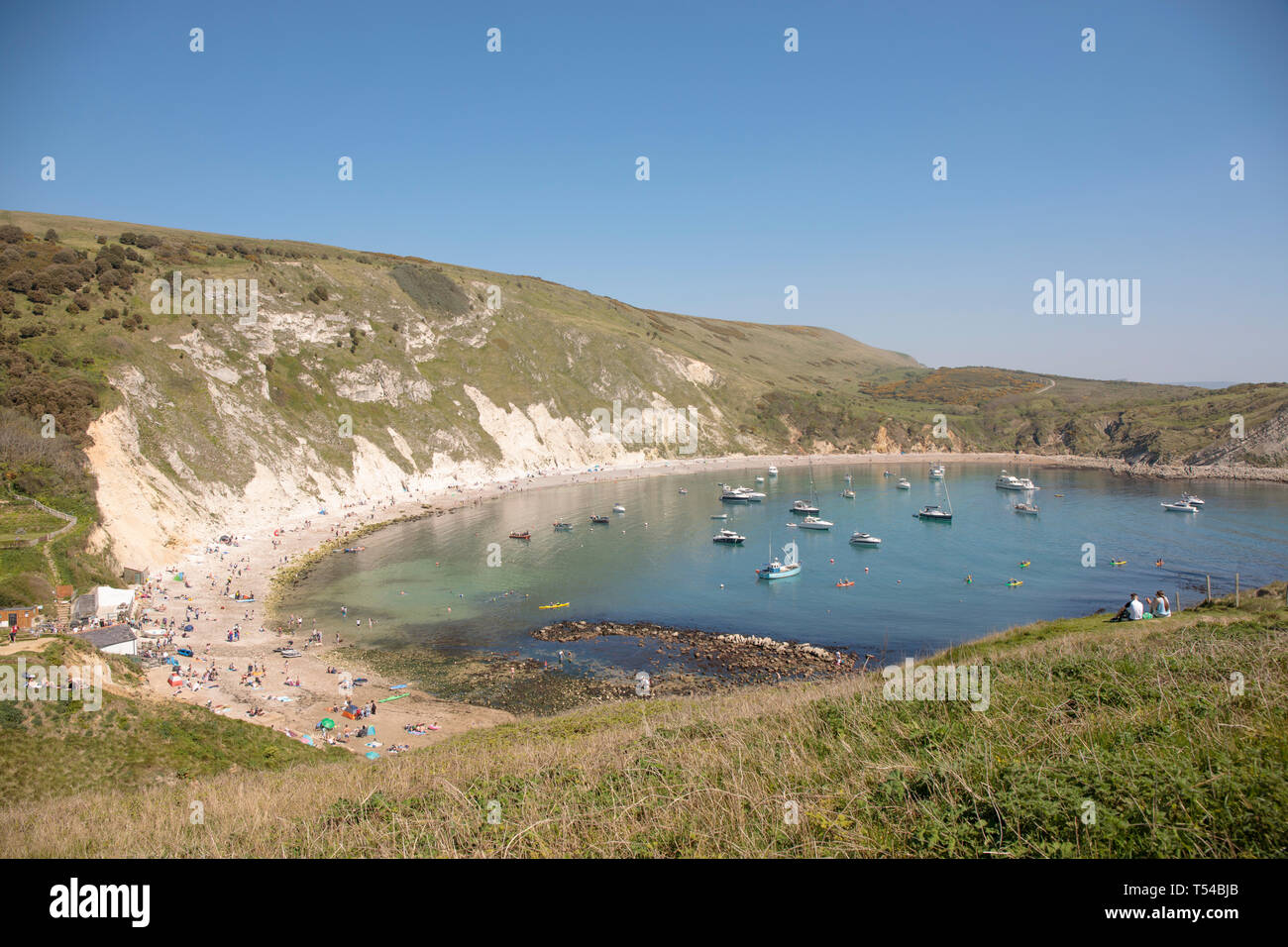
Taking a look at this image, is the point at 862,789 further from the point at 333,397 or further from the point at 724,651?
the point at 333,397

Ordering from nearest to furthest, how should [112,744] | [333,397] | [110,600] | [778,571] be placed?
1. [112,744]
2. [110,600]
3. [778,571]
4. [333,397]

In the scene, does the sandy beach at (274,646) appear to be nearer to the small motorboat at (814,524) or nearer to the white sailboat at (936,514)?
the small motorboat at (814,524)

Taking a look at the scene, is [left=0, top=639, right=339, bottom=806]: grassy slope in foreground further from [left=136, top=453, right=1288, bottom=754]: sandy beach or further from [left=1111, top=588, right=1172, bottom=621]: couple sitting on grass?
[left=1111, top=588, right=1172, bottom=621]: couple sitting on grass

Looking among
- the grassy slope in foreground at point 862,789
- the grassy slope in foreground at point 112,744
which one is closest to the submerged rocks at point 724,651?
the grassy slope in foreground at point 112,744

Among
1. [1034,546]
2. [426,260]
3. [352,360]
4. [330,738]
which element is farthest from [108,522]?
[426,260]

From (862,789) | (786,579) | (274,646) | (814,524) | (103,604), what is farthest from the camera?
(814,524)

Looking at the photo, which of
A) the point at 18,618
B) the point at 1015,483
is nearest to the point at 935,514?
the point at 1015,483
